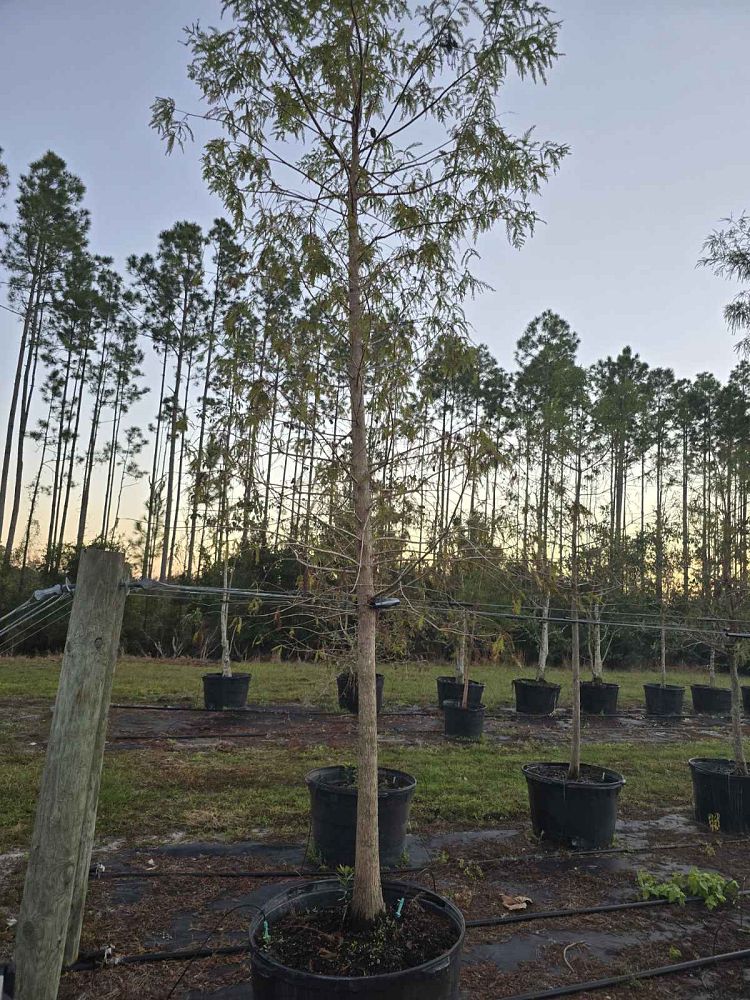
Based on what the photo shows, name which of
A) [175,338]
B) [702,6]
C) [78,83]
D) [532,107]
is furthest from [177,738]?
[175,338]

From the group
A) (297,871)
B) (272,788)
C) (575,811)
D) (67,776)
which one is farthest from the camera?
(272,788)

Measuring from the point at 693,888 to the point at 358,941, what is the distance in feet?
8.21

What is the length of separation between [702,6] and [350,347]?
4464 mm

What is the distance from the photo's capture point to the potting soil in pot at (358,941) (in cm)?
212

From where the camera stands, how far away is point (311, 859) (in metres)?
3.97

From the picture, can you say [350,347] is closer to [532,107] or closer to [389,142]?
[389,142]

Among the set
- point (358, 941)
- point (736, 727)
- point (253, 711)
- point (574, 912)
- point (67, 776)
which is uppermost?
point (67, 776)

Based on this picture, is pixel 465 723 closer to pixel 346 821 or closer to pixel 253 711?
pixel 253 711

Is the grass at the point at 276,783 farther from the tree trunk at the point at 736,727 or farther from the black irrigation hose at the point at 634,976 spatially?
the black irrigation hose at the point at 634,976

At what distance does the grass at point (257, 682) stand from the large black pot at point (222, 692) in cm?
57

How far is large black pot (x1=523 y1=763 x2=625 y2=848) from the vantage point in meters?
4.43

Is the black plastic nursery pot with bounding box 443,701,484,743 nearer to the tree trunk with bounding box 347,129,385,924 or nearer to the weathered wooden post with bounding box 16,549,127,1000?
the tree trunk with bounding box 347,129,385,924

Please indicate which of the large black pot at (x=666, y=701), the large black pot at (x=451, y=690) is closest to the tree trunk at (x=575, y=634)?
the large black pot at (x=451, y=690)

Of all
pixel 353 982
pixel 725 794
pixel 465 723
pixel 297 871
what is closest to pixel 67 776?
pixel 353 982
